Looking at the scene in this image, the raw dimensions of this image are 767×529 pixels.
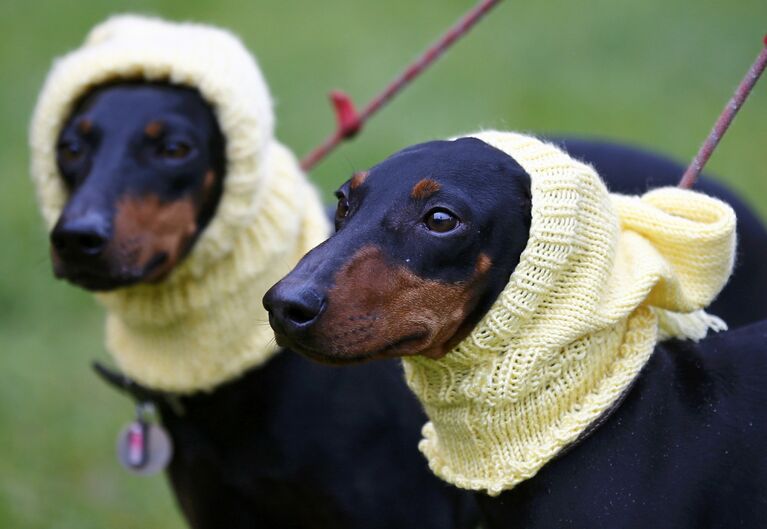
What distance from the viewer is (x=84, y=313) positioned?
5.97 metres

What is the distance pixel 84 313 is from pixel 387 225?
3958 millimetres

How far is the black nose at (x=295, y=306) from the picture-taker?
216 centimetres

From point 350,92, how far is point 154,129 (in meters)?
5.10

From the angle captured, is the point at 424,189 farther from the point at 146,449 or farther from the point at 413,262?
the point at 146,449

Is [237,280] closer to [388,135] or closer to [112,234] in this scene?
[112,234]

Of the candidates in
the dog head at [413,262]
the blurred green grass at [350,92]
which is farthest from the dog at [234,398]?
the blurred green grass at [350,92]

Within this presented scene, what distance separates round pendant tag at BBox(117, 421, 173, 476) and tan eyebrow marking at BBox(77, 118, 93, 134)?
84cm

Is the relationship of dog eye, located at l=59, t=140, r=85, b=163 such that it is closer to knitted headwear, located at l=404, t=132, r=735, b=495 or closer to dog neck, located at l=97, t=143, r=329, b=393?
dog neck, located at l=97, t=143, r=329, b=393

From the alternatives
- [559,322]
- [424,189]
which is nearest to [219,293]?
[424,189]

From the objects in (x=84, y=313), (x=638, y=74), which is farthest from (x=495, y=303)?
(x=638, y=74)

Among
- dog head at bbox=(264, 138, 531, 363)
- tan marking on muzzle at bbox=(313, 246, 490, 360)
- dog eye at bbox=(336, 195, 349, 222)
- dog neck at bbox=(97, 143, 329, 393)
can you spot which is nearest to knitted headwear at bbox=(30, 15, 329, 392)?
dog neck at bbox=(97, 143, 329, 393)

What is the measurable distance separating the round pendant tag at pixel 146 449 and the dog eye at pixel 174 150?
0.80 m

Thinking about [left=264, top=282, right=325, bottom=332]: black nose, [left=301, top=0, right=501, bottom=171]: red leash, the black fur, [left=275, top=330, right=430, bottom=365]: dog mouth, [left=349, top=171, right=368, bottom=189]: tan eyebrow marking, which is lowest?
the black fur

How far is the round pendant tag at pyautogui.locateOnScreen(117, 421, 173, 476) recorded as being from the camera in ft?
11.4
